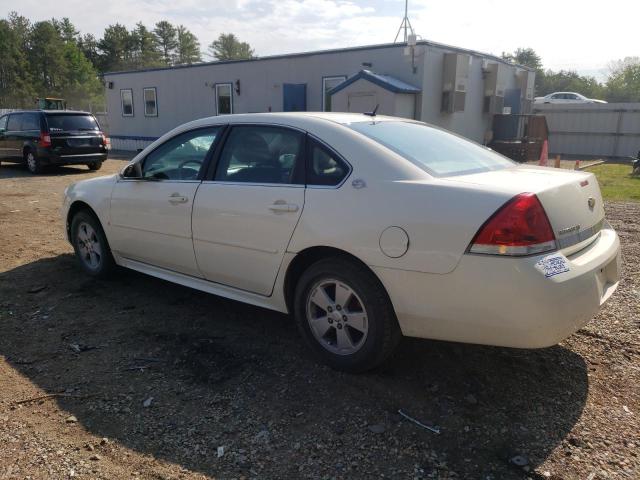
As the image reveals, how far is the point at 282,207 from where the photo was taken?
332 cm

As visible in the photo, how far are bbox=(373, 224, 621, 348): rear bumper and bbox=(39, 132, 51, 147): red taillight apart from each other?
13.2 m

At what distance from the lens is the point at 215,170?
3863 mm

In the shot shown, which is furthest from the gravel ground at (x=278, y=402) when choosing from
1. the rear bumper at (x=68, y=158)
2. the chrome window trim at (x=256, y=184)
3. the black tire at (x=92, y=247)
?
the rear bumper at (x=68, y=158)

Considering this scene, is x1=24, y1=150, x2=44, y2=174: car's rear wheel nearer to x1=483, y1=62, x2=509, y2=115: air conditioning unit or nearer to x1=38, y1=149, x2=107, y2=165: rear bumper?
x1=38, y1=149, x2=107, y2=165: rear bumper

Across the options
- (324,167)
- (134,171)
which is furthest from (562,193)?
(134,171)

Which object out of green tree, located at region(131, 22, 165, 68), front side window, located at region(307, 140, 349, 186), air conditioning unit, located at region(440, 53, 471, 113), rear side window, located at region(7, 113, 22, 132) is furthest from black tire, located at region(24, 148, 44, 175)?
green tree, located at region(131, 22, 165, 68)

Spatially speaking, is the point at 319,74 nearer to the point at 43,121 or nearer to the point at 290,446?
the point at 43,121

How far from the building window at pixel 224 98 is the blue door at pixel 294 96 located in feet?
11.2

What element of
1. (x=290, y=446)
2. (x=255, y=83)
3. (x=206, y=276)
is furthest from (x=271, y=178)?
(x=255, y=83)

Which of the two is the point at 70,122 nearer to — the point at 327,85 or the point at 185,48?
the point at 327,85

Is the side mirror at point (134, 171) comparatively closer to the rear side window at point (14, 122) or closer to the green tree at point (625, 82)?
the rear side window at point (14, 122)

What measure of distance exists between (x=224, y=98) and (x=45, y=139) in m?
8.44

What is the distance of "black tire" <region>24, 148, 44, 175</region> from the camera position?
45.2ft

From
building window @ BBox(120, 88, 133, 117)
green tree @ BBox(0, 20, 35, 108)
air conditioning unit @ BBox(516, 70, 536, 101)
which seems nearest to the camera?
air conditioning unit @ BBox(516, 70, 536, 101)
